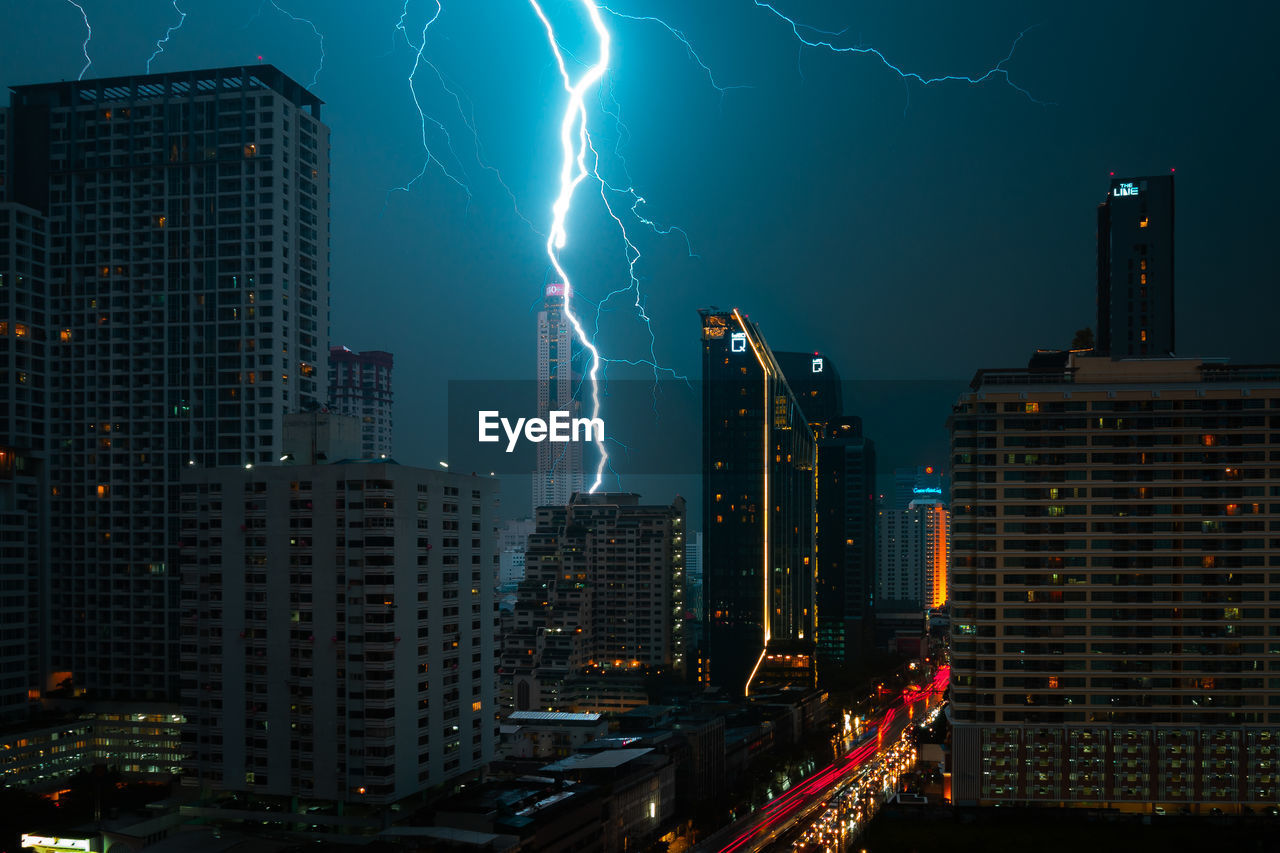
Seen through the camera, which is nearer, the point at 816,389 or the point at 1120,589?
the point at 1120,589

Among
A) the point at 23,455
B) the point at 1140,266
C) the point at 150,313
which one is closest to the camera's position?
the point at 23,455

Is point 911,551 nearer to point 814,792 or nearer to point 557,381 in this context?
point 557,381

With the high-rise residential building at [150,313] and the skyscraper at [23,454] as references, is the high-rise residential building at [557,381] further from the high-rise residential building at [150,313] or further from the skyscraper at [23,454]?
the skyscraper at [23,454]

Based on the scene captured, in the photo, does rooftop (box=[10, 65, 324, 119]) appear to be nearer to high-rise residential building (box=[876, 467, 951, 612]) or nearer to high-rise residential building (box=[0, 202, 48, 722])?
high-rise residential building (box=[0, 202, 48, 722])

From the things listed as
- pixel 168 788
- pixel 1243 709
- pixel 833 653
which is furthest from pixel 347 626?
pixel 833 653

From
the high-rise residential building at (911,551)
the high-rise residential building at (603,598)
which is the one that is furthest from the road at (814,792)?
the high-rise residential building at (911,551)

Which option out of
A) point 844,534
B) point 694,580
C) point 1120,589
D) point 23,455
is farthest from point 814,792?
point 694,580
